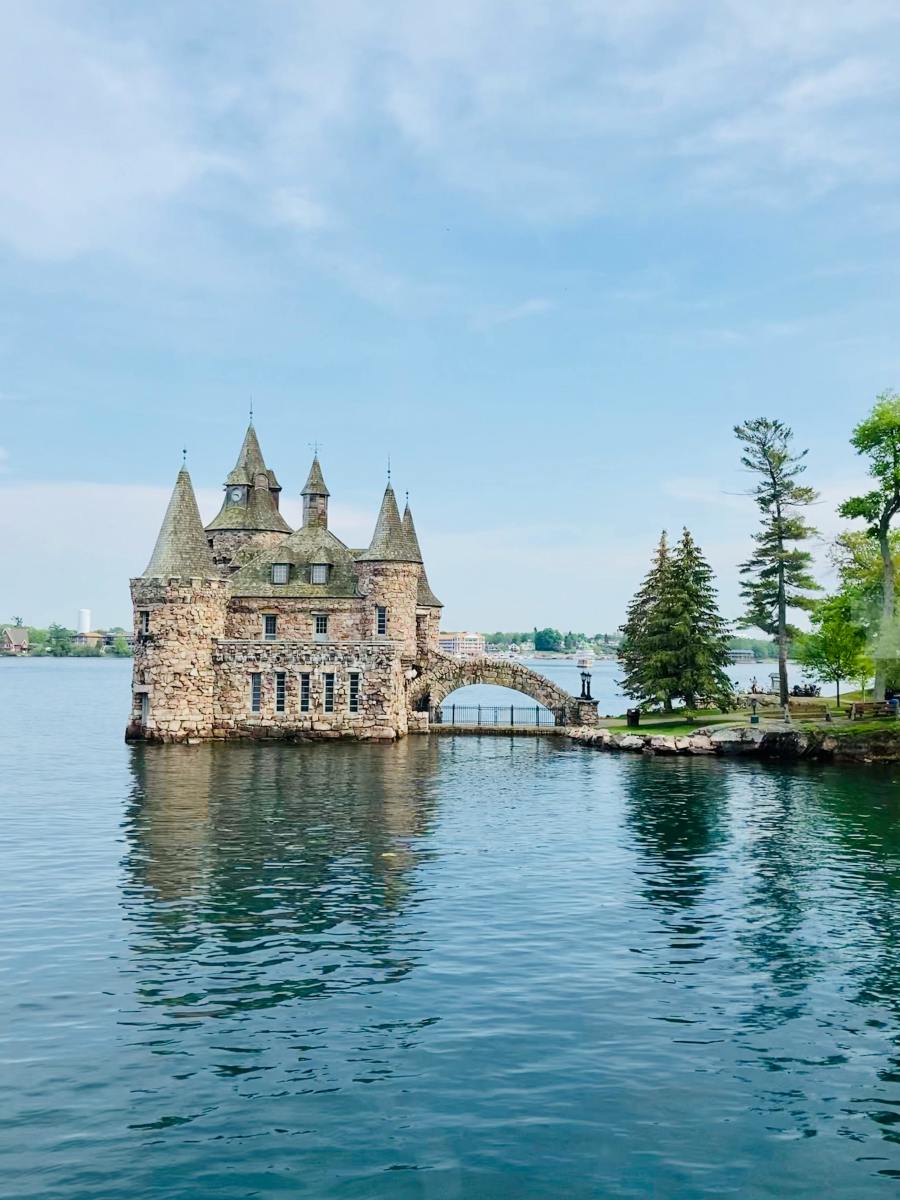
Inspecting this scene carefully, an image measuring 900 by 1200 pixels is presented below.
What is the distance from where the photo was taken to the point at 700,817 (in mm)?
37625

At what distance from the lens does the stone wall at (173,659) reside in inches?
2323

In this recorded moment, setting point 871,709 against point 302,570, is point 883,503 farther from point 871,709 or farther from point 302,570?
point 302,570

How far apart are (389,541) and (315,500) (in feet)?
25.7

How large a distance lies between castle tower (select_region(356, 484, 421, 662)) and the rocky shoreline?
13.8 m

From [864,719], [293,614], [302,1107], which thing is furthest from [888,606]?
[302,1107]

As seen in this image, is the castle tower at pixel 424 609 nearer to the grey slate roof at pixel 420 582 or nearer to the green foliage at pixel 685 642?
the grey slate roof at pixel 420 582

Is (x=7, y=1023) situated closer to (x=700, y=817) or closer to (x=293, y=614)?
(x=700, y=817)

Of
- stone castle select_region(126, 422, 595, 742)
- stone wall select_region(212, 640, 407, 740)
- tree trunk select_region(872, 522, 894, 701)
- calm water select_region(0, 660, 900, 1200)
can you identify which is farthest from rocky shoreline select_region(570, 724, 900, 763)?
calm water select_region(0, 660, 900, 1200)

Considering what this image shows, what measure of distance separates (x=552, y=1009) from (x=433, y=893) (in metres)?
8.04

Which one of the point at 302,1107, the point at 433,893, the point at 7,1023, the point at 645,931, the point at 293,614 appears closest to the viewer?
the point at 302,1107

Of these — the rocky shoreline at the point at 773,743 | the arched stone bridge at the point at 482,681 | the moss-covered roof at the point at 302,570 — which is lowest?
the rocky shoreline at the point at 773,743

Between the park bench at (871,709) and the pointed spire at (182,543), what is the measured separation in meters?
37.0

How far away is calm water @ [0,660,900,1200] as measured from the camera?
12.9 metres

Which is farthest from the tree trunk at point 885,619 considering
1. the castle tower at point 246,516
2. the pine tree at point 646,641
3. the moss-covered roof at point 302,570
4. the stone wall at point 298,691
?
the castle tower at point 246,516
